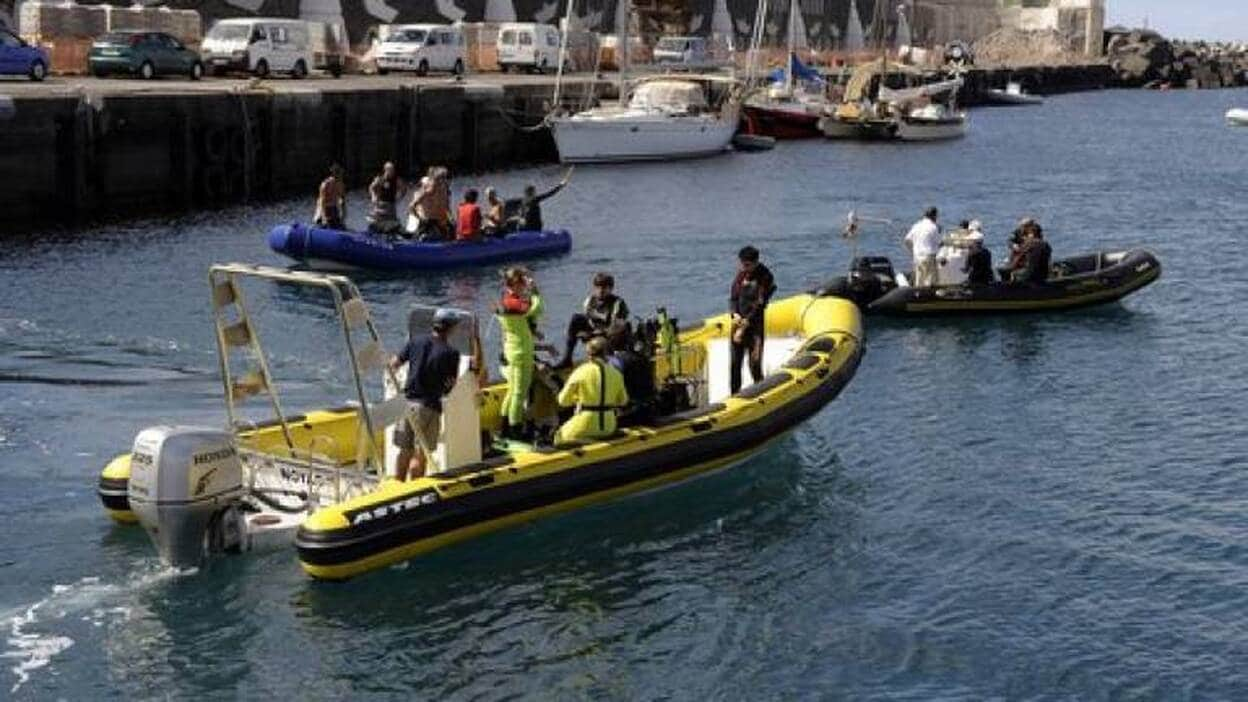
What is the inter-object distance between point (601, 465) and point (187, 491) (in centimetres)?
362

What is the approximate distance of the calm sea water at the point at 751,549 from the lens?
13406 millimetres

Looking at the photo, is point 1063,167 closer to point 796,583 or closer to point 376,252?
point 376,252

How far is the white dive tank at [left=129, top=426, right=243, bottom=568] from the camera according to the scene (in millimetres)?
14109

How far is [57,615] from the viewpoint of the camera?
13898mm

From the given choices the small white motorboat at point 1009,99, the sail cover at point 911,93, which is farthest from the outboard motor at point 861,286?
the small white motorboat at point 1009,99

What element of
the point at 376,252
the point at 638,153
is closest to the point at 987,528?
the point at 376,252

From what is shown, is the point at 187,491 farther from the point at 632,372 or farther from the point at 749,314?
the point at 749,314

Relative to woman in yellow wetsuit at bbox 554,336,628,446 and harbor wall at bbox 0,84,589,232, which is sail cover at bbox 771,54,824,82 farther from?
woman in yellow wetsuit at bbox 554,336,628,446

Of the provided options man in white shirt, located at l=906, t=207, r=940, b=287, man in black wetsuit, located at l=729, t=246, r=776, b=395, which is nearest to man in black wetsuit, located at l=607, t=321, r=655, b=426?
man in black wetsuit, located at l=729, t=246, r=776, b=395

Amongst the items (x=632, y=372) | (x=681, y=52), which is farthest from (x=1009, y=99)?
(x=632, y=372)

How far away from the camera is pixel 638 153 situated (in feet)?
181

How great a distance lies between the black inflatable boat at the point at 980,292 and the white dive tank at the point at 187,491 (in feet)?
44.8

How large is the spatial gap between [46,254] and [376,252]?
6.09 m

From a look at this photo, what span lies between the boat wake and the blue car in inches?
1154
